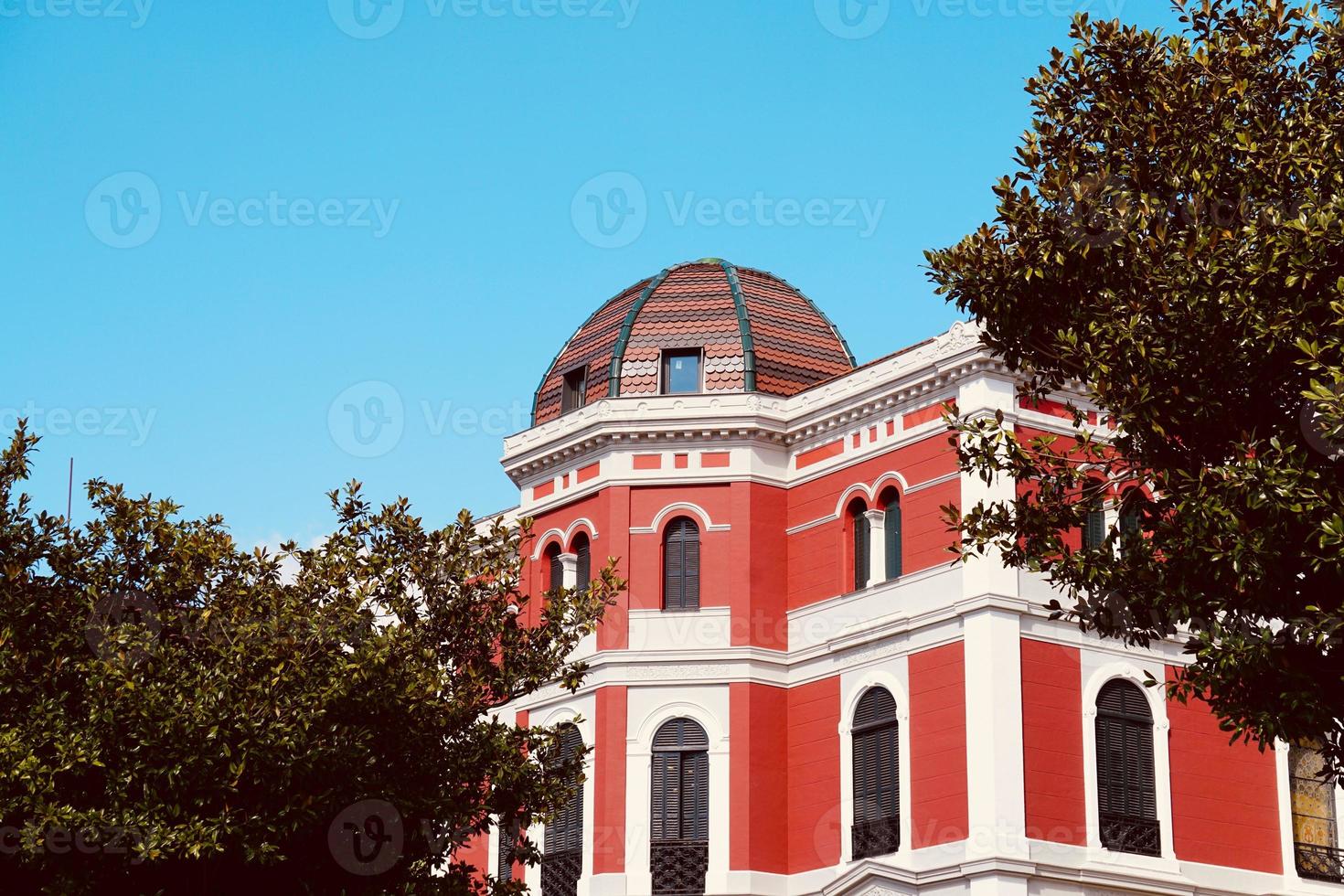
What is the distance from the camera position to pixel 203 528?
2283 cm

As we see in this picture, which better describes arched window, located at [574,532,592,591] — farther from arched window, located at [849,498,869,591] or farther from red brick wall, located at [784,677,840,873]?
arched window, located at [849,498,869,591]

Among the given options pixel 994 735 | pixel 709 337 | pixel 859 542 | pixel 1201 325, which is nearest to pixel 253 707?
pixel 1201 325

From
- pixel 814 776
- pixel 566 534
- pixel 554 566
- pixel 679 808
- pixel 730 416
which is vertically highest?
pixel 730 416

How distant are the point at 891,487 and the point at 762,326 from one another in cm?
505

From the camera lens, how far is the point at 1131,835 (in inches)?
1193

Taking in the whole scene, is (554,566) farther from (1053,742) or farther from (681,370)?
(1053,742)

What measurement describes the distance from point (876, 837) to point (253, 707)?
13.8m

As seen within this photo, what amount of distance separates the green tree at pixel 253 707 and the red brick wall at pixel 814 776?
32.3 feet

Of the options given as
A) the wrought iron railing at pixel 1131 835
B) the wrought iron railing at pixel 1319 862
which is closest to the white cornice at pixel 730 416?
the wrought iron railing at pixel 1131 835

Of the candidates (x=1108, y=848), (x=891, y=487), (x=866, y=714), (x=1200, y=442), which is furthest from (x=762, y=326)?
(x=1200, y=442)

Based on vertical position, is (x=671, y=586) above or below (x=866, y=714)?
above

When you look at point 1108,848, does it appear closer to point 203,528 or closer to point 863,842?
point 863,842

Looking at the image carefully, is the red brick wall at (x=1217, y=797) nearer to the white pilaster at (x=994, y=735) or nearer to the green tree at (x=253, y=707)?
the white pilaster at (x=994, y=735)

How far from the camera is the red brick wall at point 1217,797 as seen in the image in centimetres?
3098
